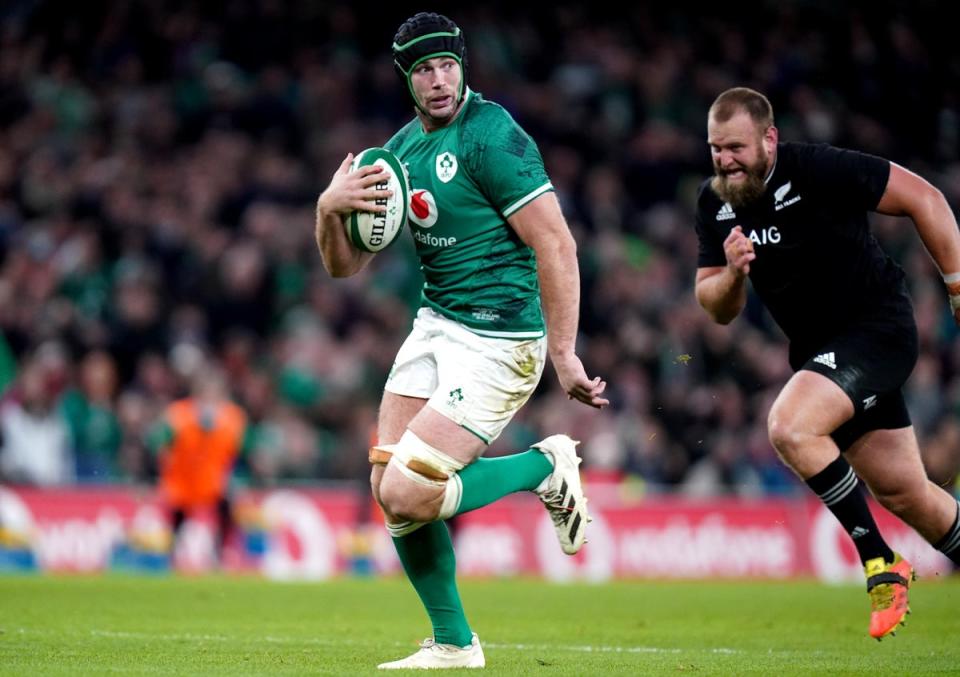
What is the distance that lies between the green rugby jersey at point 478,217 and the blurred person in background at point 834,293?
3.40 ft

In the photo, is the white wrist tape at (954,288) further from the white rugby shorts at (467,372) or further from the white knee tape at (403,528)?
the white knee tape at (403,528)

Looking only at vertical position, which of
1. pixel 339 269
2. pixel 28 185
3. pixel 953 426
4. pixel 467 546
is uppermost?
pixel 28 185

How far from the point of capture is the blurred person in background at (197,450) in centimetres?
1465

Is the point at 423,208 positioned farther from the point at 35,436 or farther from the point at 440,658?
the point at 35,436

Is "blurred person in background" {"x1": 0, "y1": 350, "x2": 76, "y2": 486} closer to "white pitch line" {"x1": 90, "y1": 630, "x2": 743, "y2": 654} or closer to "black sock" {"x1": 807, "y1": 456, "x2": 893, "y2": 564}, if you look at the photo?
"white pitch line" {"x1": 90, "y1": 630, "x2": 743, "y2": 654}

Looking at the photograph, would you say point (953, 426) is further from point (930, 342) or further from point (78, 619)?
point (78, 619)

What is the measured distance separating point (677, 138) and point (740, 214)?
1335 centimetres

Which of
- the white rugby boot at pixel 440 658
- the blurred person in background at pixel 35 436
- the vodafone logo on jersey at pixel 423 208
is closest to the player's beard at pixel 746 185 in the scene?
the vodafone logo on jersey at pixel 423 208

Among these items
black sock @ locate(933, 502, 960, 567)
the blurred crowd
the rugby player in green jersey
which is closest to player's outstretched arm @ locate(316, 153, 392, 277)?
the rugby player in green jersey

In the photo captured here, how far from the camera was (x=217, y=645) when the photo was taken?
732 centimetres

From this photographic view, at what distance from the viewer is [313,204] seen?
760 inches

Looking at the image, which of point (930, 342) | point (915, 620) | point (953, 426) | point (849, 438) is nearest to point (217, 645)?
point (849, 438)

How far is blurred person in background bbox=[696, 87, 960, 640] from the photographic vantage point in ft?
22.6

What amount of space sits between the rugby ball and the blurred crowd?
921 cm
